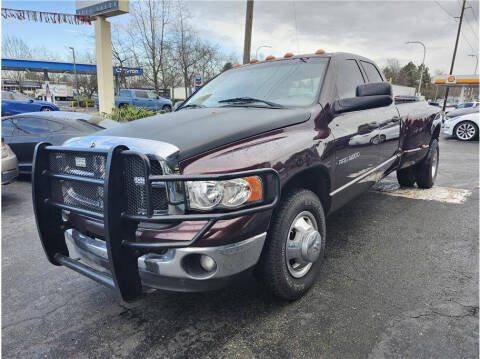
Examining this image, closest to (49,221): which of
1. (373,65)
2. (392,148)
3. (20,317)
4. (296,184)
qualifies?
(20,317)

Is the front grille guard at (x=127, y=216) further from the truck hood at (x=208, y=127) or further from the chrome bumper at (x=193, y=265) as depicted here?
the truck hood at (x=208, y=127)

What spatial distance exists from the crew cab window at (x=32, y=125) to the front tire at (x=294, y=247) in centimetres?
613

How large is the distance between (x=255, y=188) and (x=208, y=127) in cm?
62

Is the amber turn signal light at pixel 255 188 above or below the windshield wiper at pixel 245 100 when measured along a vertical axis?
below

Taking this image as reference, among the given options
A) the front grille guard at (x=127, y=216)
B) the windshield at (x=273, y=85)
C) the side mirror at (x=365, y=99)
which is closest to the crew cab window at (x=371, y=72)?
the windshield at (x=273, y=85)

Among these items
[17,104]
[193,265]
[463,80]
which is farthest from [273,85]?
[463,80]

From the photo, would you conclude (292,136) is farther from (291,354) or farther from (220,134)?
(291,354)

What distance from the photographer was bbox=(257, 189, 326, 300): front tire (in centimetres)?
221

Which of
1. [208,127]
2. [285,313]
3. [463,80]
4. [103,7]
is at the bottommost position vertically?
[285,313]

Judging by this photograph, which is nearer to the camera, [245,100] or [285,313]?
[285,313]

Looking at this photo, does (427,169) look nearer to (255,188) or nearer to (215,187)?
(255,188)

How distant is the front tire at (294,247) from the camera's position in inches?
87.2

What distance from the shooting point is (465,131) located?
12.8 m

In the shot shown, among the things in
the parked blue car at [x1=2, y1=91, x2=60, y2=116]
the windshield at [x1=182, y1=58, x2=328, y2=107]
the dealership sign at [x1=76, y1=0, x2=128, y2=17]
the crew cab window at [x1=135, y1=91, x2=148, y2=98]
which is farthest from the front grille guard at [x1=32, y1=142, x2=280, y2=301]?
the crew cab window at [x1=135, y1=91, x2=148, y2=98]
